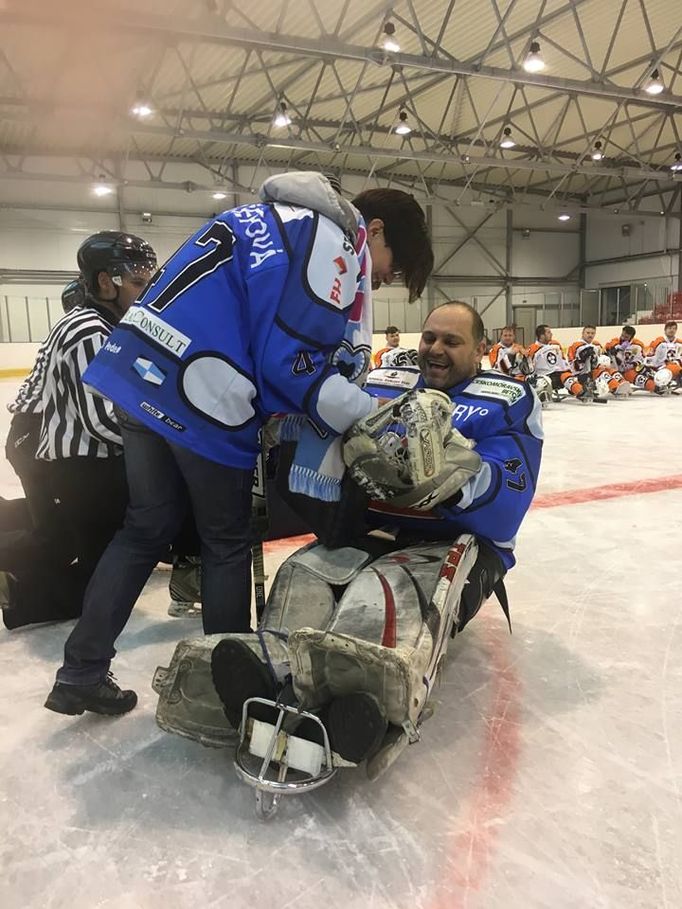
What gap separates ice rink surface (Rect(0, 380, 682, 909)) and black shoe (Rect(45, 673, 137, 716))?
0.03 m

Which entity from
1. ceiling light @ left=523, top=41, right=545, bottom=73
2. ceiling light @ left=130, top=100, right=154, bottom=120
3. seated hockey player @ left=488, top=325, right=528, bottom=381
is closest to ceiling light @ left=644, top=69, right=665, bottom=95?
ceiling light @ left=523, top=41, right=545, bottom=73

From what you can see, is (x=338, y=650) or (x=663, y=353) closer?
(x=338, y=650)

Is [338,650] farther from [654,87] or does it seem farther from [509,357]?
[654,87]

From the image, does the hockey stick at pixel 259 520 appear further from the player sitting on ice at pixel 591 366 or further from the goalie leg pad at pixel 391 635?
the player sitting on ice at pixel 591 366

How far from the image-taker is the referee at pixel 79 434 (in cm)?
179

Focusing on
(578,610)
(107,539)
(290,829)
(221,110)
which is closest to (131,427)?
(107,539)

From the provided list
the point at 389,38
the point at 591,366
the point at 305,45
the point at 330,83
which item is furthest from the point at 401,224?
the point at 330,83

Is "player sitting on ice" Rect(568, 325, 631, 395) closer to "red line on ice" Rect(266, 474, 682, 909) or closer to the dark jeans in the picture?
"red line on ice" Rect(266, 474, 682, 909)

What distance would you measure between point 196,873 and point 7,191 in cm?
1634

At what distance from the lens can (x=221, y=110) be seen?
37.8 ft

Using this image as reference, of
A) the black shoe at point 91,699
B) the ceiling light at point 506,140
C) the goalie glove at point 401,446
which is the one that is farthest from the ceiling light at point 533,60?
the black shoe at point 91,699

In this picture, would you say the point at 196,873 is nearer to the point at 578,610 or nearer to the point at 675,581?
the point at 578,610

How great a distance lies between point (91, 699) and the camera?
140 centimetres

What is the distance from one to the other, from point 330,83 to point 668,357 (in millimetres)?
6730
